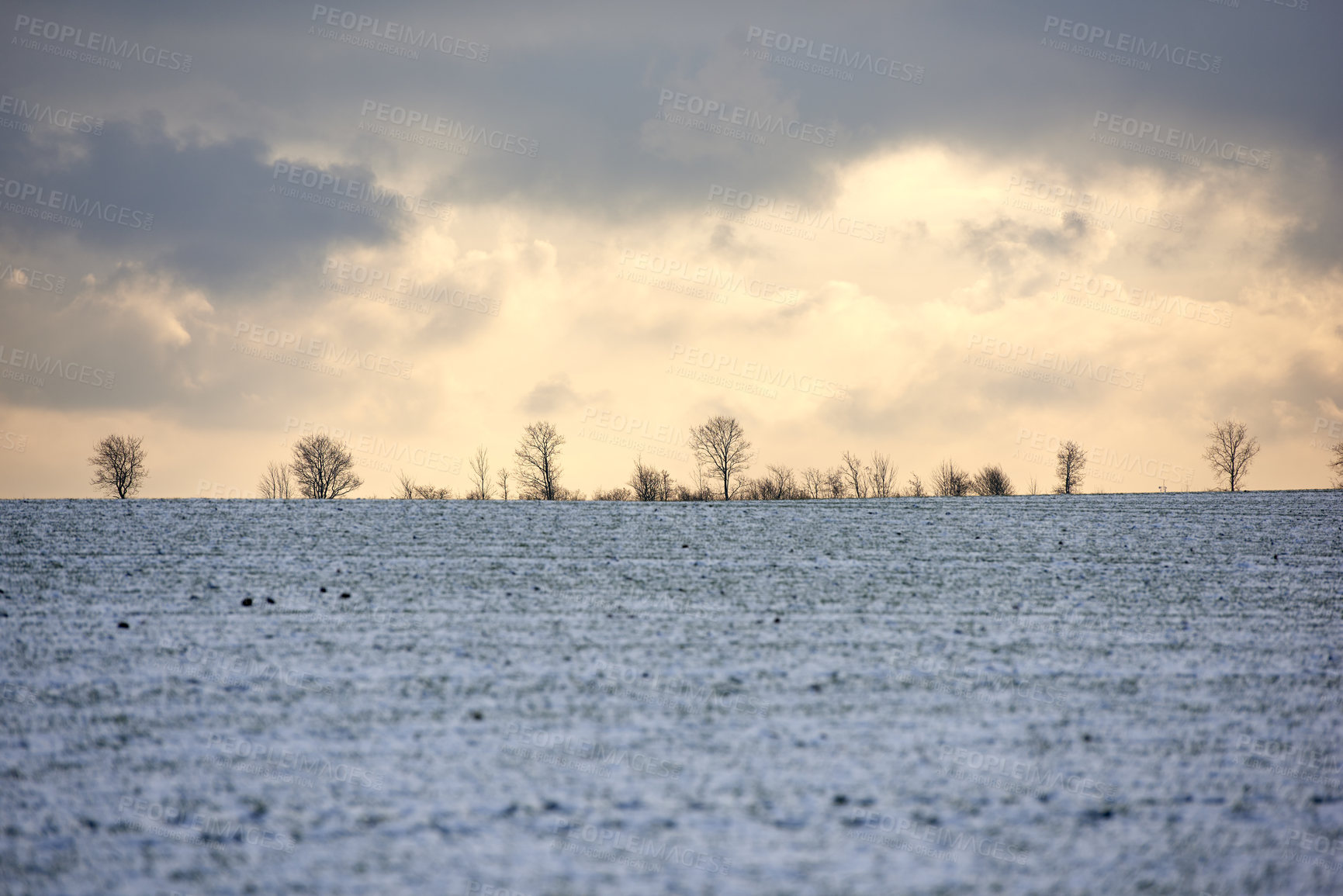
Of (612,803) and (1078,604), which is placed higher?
(1078,604)

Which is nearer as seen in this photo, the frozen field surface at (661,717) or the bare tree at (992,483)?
the frozen field surface at (661,717)

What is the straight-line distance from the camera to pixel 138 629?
1060 centimetres

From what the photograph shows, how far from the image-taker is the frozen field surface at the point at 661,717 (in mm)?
6070

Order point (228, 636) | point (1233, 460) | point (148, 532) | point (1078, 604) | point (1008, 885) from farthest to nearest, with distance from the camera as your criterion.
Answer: point (1233, 460) < point (148, 532) < point (1078, 604) < point (228, 636) < point (1008, 885)

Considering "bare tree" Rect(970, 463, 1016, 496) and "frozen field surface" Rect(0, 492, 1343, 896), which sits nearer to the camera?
"frozen field surface" Rect(0, 492, 1343, 896)

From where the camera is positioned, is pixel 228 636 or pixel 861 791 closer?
pixel 861 791

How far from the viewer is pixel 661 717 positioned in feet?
27.3

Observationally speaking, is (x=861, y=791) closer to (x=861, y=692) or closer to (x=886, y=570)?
(x=861, y=692)

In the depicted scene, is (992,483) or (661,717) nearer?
(661,717)

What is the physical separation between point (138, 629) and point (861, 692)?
32.2 feet

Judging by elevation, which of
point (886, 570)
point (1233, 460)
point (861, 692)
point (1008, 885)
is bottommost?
point (1008, 885)

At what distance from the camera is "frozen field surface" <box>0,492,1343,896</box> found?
6.07 m

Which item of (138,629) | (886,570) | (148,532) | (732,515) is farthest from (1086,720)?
(148,532)

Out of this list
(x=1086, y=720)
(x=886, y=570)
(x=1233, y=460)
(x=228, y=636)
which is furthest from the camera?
(x=1233, y=460)
